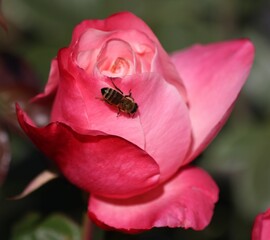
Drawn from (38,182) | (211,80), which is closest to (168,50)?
(211,80)

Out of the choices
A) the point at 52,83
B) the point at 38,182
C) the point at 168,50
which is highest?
the point at 52,83

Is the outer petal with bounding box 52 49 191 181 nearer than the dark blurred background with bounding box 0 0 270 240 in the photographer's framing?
Yes

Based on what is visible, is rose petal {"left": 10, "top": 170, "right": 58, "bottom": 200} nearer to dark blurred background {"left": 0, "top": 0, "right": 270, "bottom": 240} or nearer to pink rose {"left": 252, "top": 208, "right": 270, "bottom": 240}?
dark blurred background {"left": 0, "top": 0, "right": 270, "bottom": 240}

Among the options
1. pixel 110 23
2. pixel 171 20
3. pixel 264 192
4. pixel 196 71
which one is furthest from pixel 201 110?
pixel 171 20

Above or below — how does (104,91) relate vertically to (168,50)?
above

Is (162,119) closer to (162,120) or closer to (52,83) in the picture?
(162,120)

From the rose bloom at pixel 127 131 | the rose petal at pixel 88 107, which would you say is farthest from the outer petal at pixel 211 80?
the rose petal at pixel 88 107

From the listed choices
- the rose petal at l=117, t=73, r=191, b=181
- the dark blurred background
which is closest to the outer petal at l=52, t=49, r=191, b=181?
the rose petal at l=117, t=73, r=191, b=181
